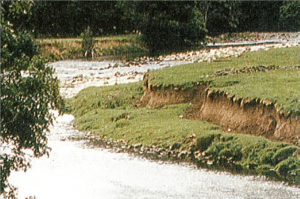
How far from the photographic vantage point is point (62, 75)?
3641 cm

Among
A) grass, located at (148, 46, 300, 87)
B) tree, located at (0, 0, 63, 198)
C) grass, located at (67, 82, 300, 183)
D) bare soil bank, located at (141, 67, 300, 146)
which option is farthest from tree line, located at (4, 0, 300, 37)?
tree, located at (0, 0, 63, 198)

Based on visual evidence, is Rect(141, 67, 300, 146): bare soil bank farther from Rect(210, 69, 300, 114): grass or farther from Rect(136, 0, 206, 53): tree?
Rect(136, 0, 206, 53): tree

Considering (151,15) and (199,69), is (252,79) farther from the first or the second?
(151,15)

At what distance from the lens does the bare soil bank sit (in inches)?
604

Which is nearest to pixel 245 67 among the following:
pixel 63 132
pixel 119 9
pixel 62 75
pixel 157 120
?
pixel 157 120

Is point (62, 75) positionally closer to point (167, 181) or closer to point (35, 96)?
point (167, 181)

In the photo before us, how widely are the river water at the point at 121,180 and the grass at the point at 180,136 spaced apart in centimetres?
91

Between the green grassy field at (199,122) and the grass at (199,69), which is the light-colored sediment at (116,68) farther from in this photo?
the green grassy field at (199,122)

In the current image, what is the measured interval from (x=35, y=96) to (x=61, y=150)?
778 cm

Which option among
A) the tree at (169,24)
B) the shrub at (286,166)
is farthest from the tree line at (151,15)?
the shrub at (286,166)

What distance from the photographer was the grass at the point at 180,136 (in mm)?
14305

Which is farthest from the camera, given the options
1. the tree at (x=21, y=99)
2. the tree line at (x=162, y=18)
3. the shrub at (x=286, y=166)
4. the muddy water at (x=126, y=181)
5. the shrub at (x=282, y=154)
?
the tree line at (x=162, y=18)

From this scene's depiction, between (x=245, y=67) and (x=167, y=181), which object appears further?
(x=245, y=67)

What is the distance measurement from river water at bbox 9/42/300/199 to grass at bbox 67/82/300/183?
2.99 feet
